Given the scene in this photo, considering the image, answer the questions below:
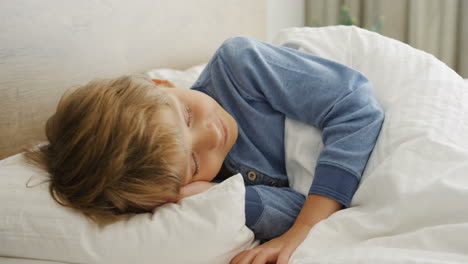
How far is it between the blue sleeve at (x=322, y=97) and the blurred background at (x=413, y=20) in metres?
1.30

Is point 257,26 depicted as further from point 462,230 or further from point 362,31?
point 462,230

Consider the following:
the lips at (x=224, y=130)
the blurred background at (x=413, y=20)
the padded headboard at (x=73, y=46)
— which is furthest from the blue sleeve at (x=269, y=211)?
the blurred background at (x=413, y=20)

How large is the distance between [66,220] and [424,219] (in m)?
0.51

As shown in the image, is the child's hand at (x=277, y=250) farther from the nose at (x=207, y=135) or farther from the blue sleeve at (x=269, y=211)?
the nose at (x=207, y=135)

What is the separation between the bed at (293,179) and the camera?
2.20 ft

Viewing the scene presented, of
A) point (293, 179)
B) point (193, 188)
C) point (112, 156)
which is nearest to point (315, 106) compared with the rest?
point (293, 179)

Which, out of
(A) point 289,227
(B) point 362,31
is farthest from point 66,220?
(B) point 362,31

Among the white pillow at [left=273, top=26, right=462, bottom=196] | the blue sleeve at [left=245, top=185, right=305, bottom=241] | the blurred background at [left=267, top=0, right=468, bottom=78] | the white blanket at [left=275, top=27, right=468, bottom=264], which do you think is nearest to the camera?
the white blanket at [left=275, top=27, right=468, bottom=264]

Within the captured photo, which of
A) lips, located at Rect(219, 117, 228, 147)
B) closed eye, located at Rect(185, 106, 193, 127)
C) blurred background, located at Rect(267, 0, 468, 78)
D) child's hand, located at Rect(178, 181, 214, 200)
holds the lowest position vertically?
blurred background, located at Rect(267, 0, 468, 78)

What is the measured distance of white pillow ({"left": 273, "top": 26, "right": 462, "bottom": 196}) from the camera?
904 mm

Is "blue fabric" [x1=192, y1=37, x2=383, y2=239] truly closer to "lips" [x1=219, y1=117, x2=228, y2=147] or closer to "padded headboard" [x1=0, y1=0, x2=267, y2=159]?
"lips" [x1=219, y1=117, x2=228, y2=147]

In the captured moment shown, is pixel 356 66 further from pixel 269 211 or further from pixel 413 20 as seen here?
pixel 413 20

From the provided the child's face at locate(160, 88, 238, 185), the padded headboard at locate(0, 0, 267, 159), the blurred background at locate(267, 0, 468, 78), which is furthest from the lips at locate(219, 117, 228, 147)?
the blurred background at locate(267, 0, 468, 78)

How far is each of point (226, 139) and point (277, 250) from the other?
24cm
